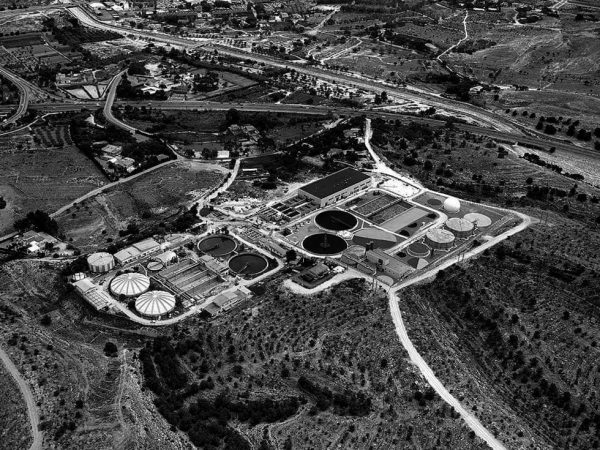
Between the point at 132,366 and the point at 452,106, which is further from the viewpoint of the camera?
the point at 452,106

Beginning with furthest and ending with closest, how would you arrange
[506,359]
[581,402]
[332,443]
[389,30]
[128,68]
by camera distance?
[389,30]
[128,68]
[506,359]
[581,402]
[332,443]

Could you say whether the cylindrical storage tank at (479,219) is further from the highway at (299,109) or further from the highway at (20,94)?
the highway at (20,94)

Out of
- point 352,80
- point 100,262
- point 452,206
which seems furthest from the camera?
point 352,80

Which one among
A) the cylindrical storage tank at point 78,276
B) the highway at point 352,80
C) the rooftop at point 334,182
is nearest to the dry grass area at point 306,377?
the cylindrical storage tank at point 78,276

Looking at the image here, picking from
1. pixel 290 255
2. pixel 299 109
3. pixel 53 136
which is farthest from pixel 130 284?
pixel 299 109

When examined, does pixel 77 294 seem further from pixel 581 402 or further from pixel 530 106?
pixel 530 106

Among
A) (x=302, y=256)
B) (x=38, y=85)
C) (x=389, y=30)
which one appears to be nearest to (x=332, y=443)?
(x=302, y=256)

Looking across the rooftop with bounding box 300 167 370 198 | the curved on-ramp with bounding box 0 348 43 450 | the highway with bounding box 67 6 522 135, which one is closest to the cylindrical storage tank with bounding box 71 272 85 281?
the curved on-ramp with bounding box 0 348 43 450

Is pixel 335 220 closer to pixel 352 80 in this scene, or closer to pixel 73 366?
pixel 73 366
